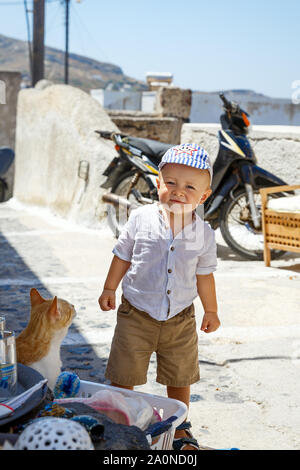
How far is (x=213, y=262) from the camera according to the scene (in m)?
2.65

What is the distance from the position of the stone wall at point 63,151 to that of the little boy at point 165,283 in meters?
5.51

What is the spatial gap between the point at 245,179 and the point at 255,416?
3.89 meters

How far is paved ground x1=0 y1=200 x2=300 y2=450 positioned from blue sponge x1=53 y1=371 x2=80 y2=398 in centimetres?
75

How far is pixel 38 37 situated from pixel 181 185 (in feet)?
50.3

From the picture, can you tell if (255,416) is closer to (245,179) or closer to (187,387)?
(187,387)

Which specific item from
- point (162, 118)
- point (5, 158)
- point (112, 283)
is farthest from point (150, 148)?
point (162, 118)

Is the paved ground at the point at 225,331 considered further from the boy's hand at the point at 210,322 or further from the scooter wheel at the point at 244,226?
the boy's hand at the point at 210,322

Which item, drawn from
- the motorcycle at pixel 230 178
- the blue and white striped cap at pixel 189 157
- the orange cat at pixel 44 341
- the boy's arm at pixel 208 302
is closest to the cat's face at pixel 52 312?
the orange cat at pixel 44 341

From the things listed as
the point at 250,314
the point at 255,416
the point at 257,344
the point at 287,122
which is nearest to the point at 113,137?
the point at 250,314

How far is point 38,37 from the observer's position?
1666 cm

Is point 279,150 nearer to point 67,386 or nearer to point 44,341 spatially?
point 44,341

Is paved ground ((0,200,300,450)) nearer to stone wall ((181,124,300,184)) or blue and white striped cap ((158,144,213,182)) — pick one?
stone wall ((181,124,300,184))

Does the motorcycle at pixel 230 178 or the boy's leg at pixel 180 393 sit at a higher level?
the motorcycle at pixel 230 178

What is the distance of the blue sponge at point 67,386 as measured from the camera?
2.31 m
